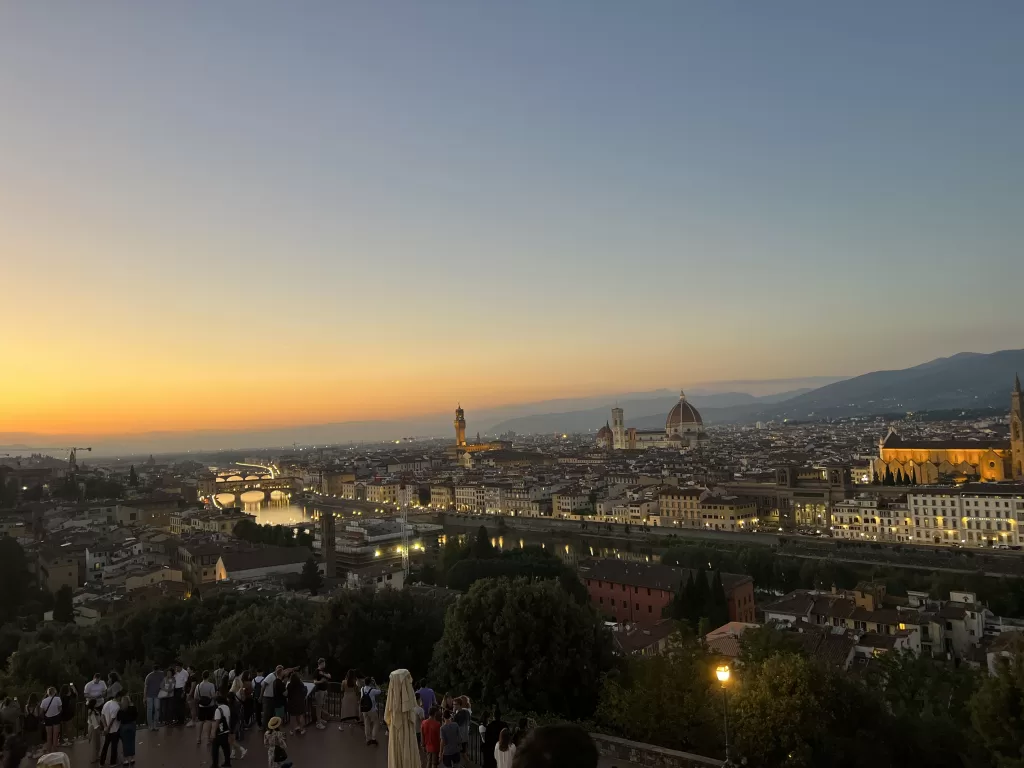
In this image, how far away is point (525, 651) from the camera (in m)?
7.86

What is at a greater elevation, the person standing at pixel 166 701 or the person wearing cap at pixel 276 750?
the person wearing cap at pixel 276 750

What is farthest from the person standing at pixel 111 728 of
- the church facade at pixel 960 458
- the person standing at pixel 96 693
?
the church facade at pixel 960 458

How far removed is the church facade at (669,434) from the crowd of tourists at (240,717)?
8972 centimetres

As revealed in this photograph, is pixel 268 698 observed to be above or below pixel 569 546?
above

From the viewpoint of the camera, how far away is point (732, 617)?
63.0ft

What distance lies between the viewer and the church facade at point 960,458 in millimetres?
41250

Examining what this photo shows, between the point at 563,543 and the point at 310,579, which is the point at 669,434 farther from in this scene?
the point at 310,579

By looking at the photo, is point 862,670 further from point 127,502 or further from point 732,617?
point 127,502

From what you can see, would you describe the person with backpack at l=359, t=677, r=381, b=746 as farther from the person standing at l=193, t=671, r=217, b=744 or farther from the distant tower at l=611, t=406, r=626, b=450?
the distant tower at l=611, t=406, r=626, b=450

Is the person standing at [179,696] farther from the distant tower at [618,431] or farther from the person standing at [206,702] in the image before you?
the distant tower at [618,431]

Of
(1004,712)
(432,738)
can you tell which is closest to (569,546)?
(1004,712)

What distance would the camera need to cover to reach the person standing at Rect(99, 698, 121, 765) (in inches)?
198

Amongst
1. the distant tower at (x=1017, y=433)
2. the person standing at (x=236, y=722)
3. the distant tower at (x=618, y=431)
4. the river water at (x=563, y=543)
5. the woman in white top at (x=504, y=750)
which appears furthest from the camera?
the distant tower at (x=618, y=431)

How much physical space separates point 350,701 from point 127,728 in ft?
5.23
